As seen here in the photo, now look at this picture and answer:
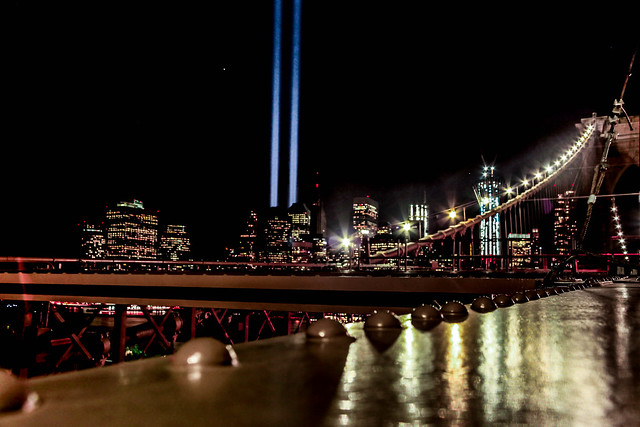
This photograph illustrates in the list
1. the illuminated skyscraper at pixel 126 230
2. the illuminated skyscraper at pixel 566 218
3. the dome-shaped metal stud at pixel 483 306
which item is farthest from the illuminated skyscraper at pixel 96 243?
the dome-shaped metal stud at pixel 483 306

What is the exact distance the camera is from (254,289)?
11227 mm

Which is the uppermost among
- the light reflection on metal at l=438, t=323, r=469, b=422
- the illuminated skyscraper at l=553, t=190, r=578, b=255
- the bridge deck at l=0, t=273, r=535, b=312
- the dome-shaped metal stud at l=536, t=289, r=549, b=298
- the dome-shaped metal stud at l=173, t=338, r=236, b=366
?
the illuminated skyscraper at l=553, t=190, r=578, b=255

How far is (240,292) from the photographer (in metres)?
11.5

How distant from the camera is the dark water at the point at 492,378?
98 cm

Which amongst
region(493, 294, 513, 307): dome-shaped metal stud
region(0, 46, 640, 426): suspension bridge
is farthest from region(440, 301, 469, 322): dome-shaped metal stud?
region(493, 294, 513, 307): dome-shaped metal stud

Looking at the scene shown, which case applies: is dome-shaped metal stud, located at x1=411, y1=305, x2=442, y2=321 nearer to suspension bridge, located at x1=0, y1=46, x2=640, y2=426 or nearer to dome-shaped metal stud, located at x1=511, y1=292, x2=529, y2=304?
suspension bridge, located at x1=0, y1=46, x2=640, y2=426

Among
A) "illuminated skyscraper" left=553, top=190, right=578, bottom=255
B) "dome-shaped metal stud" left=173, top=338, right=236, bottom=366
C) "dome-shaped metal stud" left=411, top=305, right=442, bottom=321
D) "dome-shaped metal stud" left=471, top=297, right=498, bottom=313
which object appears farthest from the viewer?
"illuminated skyscraper" left=553, top=190, right=578, bottom=255

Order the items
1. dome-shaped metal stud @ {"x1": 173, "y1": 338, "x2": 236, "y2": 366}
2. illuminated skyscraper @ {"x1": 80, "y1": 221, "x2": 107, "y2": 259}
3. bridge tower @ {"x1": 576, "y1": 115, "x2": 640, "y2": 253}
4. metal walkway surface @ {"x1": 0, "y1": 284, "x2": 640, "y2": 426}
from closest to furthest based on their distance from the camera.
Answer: metal walkway surface @ {"x1": 0, "y1": 284, "x2": 640, "y2": 426} → dome-shaped metal stud @ {"x1": 173, "y1": 338, "x2": 236, "y2": 366} → bridge tower @ {"x1": 576, "y1": 115, "x2": 640, "y2": 253} → illuminated skyscraper @ {"x1": 80, "y1": 221, "x2": 107, "y2": 259}

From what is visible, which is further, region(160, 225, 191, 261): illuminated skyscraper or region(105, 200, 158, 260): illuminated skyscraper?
region(160, 225, 191, 261): illuminated skyscraper

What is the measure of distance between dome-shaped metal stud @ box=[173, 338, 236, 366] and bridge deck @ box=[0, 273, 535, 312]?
7712 millimetres

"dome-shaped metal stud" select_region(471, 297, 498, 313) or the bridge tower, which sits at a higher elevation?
the bridge tower

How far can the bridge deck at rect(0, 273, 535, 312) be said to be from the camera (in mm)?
9188

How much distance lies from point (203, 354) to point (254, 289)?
996 cm

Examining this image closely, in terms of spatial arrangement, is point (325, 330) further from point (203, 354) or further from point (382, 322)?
point (203, 354)
